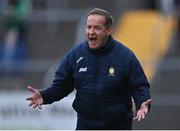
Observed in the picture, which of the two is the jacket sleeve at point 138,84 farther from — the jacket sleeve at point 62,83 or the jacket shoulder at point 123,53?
the jacket sleeve at point 62,83

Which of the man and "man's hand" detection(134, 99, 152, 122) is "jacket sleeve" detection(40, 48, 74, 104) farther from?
"man's hand" detection(134, 99, 152, 122)

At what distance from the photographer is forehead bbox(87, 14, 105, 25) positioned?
28.2ft

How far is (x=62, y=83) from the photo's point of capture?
884 cm

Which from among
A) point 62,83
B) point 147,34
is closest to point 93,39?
point 62,83

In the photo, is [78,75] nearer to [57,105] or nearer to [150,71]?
[57,105]

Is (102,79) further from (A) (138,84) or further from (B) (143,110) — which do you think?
(B) (143,110)

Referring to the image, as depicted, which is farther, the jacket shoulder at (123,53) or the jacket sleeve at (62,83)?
the jacket sleeve at (62,83)

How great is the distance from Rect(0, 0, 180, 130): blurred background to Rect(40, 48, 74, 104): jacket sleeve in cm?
731

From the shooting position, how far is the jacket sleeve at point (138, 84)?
8.57 m

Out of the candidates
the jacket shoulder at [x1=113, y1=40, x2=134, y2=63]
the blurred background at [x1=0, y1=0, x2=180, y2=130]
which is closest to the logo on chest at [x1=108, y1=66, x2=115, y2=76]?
the jacket shoulder at [x1=113, y1=40, x2=134, y2=63]

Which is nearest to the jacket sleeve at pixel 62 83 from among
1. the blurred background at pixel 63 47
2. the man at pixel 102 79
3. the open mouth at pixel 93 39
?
the man at pixel 102 79

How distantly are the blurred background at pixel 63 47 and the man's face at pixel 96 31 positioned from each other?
7.63 m

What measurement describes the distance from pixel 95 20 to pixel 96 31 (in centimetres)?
10

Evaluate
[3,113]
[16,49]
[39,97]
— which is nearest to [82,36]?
[16,49]
